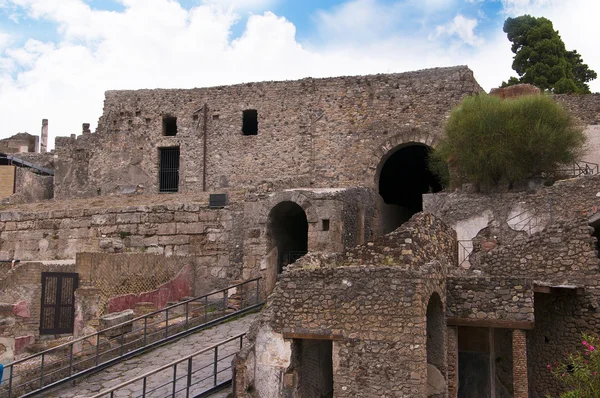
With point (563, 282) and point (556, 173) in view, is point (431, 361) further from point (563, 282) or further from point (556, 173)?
point (556, 173)

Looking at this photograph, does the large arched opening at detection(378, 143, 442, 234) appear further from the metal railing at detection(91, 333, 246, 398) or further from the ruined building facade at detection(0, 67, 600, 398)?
the metal railing at detection(91, 333, 246, 398)

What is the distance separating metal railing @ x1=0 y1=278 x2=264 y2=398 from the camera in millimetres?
11344

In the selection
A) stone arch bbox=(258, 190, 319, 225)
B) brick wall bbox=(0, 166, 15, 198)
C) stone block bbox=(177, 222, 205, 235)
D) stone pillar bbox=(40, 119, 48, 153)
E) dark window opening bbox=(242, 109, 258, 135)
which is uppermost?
stone pillar bbox=(40, 119, 48, 153)

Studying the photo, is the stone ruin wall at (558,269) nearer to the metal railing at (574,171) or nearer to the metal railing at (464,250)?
the metal railing at (464,250)

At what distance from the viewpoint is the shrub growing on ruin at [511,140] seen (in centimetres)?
1501

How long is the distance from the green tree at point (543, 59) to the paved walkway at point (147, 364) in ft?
58.0

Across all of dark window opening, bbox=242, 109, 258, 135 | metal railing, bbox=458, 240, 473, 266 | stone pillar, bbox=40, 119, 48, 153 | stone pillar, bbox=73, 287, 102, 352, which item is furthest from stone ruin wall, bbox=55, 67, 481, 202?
stone pillar, bbox=40, 119, 48, 153

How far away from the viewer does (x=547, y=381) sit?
11484 millimetres

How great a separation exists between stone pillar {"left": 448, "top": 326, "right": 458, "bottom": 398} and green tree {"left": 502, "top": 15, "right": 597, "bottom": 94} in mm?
17151

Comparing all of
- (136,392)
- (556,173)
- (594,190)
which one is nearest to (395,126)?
(556,173)

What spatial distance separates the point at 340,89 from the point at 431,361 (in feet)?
38.6

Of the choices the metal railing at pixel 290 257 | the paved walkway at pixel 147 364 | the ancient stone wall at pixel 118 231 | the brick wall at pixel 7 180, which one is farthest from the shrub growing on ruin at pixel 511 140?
the brick wall at pixel 7 180

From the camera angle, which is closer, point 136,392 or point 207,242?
point 136,392

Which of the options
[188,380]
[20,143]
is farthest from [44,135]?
[188,380]
